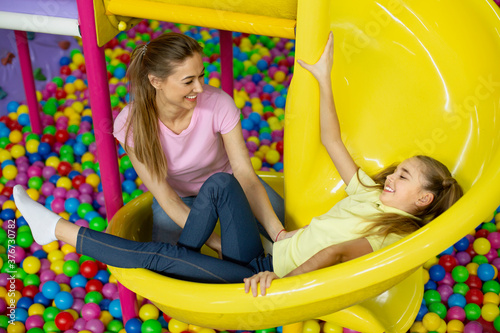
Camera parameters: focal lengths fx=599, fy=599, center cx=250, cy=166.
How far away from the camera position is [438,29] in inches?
54.7

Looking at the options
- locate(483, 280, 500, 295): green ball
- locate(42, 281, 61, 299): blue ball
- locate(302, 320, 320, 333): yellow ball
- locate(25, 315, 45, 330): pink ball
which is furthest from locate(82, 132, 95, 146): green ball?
locate(483, 280, 500, 295): green ball

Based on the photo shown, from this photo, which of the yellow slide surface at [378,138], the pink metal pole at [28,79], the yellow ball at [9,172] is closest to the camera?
the yellow slide surface at [378,138]

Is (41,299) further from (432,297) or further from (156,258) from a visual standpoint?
(432,297)

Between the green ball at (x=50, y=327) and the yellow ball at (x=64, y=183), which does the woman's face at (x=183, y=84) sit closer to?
the green ball at (x=50, y=327)

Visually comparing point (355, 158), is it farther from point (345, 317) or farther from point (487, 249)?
point (487, 249)

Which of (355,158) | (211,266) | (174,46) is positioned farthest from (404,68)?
(211,266)

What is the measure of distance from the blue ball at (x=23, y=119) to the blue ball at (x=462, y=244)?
169 centimetres

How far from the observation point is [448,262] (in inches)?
72.9

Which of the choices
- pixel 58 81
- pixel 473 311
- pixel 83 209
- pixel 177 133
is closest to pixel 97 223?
pixel 83 209

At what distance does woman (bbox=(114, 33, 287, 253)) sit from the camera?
129cm

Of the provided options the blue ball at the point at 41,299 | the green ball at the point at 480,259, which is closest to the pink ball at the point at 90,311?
the blue ball at the point at 41,299

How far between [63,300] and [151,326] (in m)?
0.28

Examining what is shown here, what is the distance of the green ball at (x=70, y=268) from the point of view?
6.03 ft

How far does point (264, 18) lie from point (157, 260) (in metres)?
0.55
